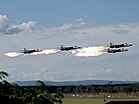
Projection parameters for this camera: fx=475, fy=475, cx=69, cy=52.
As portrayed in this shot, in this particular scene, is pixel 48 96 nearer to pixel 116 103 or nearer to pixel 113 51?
pixel 113 51

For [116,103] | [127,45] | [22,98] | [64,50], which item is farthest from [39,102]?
[116,103]

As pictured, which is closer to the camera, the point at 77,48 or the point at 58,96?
the point at 77,48

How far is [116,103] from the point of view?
328 feet

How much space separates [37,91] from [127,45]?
20671mm

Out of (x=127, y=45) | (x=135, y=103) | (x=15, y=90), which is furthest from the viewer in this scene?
(x=135, y=103)

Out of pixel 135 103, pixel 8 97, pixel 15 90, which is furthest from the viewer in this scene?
pixel 135 103

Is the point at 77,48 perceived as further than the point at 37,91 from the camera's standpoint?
No

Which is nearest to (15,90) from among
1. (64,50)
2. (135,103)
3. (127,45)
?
(64,50)

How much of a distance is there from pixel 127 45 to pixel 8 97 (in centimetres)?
2156

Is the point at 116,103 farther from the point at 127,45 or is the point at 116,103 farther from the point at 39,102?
the point at 127,45

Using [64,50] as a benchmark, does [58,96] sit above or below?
below

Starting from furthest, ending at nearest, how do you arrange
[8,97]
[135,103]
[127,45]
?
[135,103] < [8,97] < [127,45]

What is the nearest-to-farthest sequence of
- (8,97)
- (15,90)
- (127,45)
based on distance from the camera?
(127,45) < (8,97) < (15,90)

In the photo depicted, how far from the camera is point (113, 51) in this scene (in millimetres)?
64062
